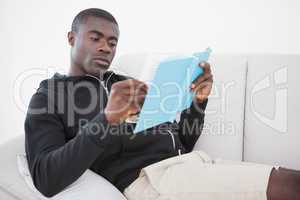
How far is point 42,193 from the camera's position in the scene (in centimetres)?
92

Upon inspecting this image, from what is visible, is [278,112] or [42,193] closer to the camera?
[42,193]

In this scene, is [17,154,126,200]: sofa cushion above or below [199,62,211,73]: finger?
below

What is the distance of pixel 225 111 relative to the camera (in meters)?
1.40

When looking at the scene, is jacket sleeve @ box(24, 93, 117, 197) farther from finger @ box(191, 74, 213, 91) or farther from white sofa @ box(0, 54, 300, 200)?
white sofa @ box(0, 54, 300, 200)

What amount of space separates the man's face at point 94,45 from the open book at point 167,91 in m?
0.39

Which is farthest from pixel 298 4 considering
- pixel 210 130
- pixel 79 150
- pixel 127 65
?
pixel 79 150

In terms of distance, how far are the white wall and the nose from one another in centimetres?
63

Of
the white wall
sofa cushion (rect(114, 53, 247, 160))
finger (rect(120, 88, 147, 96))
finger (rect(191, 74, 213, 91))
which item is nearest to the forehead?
sofa cushion (rect(114, 53, 247, 160))

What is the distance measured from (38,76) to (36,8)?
43cm

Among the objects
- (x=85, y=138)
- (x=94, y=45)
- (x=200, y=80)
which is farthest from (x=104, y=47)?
(x=85, y=138)

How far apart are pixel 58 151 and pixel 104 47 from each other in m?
0.49

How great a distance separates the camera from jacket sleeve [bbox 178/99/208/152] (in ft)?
4.19

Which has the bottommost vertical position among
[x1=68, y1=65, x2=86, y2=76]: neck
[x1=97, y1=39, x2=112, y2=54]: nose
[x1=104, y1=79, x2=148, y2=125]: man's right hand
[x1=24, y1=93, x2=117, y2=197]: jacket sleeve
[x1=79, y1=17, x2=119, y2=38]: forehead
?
[x1=24, y1=93, x2=117, y2=197]: jacket sleeve

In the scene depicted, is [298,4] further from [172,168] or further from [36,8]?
[36,8]
